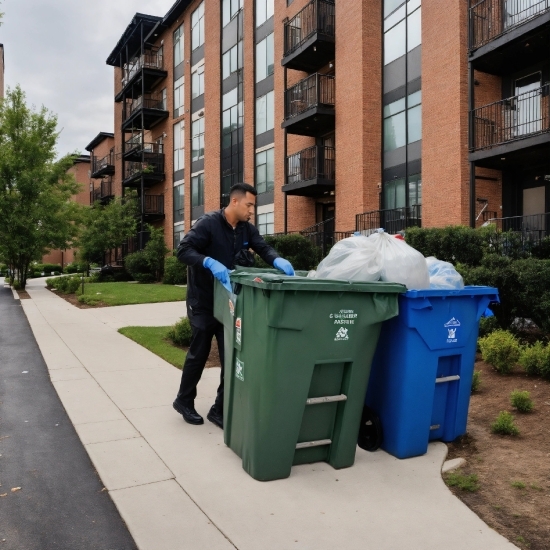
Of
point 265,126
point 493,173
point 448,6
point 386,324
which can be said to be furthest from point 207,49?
point 386,324

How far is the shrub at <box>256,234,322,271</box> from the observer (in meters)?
19.0

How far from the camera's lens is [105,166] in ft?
138

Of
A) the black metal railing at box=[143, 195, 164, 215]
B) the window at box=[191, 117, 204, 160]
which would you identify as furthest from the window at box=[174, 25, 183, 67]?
the black metal railing at box=[143, 195, 164, 215]

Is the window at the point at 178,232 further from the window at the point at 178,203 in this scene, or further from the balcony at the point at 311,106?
the balcony at the point at 311,106

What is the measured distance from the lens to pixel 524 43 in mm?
13695

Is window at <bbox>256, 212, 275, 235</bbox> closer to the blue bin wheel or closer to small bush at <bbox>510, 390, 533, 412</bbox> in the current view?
small bush at <bbox>510, 390, 533, 412</bbox>

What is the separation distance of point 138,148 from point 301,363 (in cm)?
3388

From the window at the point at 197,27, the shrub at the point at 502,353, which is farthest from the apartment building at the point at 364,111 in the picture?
the shrub at the point at 502,353

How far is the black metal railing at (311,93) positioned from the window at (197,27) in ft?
39.4

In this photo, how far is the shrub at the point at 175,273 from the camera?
1064 inches

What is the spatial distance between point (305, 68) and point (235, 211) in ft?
63.7

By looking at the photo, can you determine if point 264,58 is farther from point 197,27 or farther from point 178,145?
point 178,145

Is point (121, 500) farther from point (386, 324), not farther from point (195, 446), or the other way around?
point (386, 324)

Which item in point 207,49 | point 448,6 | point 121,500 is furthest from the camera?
point 207,49
